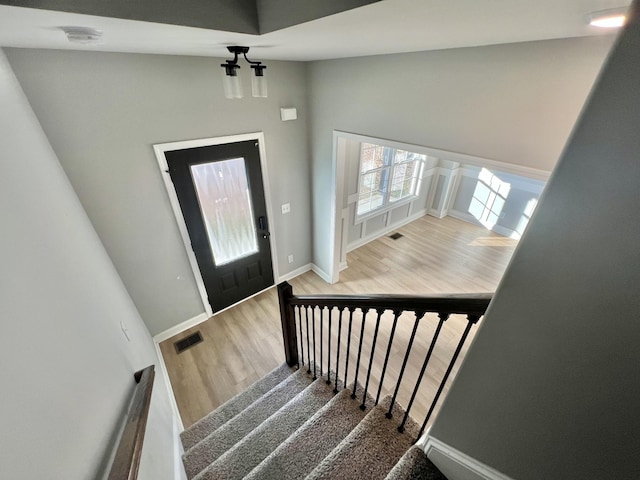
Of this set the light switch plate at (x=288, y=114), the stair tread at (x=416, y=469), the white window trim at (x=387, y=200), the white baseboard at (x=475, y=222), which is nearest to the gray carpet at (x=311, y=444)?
the stair tread at (x=416, y=469)

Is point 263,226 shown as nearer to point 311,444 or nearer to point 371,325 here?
point 371,325

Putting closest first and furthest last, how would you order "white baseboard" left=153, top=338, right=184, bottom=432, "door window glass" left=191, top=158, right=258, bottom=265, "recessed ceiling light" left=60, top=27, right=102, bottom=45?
"recessed ceiling light" left=60, top=27, right=102, bottom=45, "white baseboard" left=153, top=338, right=184, bottom=432, "door window glass" left=191, top=158, right=258, bottom=265

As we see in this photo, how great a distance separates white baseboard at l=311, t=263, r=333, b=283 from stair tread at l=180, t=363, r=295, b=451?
156cm

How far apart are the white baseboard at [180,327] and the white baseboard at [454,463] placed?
2809mm

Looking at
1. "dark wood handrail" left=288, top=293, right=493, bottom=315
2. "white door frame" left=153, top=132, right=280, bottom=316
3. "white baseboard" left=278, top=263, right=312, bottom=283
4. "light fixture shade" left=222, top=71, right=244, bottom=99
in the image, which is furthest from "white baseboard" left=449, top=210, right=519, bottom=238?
"light fixture shade" left=222, top=71, right=244, bottom=99

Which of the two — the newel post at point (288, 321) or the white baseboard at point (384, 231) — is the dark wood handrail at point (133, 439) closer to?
the newel post at point (288, 321)

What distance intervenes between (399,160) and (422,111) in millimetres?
2717

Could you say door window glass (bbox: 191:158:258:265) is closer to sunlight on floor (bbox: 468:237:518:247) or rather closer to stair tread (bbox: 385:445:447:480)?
stair tread (bbox: 385:445:447:480)

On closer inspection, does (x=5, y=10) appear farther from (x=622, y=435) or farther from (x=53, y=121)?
(x=622, y=435)

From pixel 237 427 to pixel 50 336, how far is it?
4.79 ft

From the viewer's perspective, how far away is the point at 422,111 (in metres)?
2.02

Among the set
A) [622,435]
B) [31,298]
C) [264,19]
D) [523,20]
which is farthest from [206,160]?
[622,435]

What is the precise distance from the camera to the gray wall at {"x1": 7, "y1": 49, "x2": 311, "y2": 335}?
1.80m

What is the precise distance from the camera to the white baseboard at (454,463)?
840 millimetres
